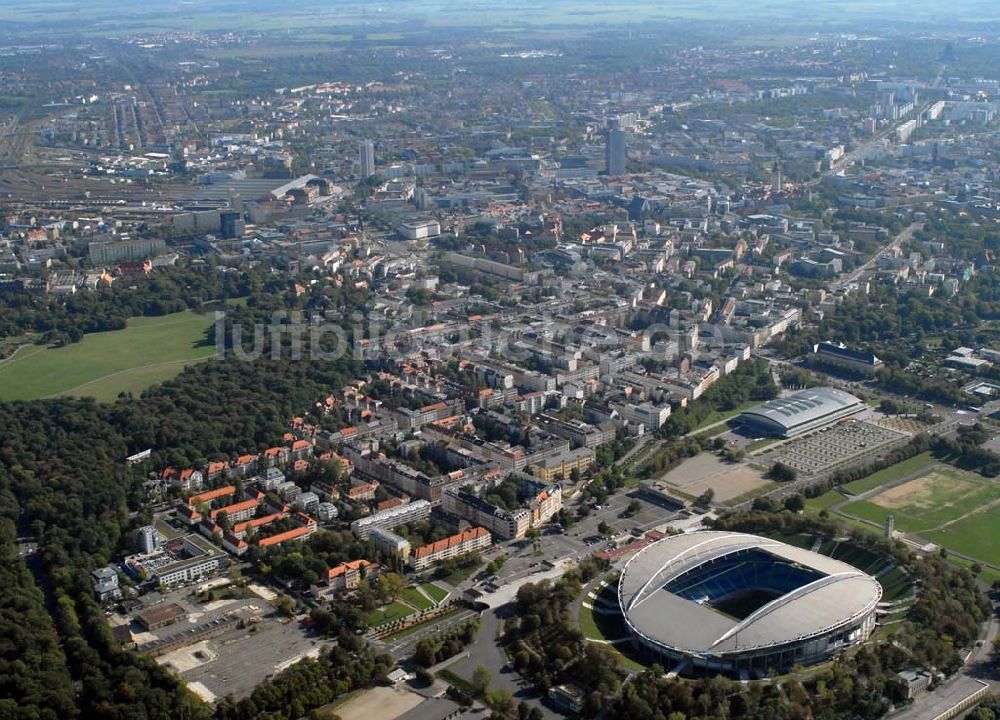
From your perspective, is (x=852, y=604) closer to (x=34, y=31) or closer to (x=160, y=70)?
(x=160, y=70)

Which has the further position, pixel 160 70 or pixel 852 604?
pixel 160 70

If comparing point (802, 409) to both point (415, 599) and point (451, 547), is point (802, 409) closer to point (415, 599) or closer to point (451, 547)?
point (451, 547)

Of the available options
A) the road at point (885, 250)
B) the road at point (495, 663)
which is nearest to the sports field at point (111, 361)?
the road at point (495, 663)

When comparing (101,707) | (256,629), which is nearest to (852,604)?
(256,629)

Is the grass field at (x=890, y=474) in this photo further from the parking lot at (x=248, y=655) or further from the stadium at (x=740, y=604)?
the parking lot at (x=248, y=655)

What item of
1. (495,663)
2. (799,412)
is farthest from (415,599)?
(799,412)

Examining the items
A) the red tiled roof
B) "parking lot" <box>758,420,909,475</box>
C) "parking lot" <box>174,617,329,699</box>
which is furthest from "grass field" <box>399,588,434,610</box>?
"parking lot" <box>758,420,909,475</box>
